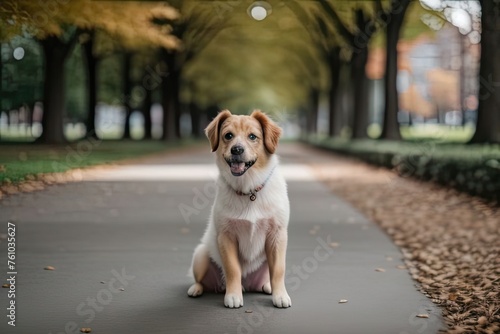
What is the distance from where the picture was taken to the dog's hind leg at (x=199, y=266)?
6441mm

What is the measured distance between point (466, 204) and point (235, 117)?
951cm

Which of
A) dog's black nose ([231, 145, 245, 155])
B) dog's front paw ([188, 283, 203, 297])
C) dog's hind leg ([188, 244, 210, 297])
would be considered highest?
dog's black nose ([231, 145, 245, 155])

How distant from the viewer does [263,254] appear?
6367 mm

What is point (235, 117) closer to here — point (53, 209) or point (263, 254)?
point (263, 254)

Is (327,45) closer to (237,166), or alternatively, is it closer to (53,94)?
(53,94)

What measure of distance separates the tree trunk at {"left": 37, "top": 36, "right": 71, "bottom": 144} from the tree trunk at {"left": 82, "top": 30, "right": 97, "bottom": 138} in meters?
5.08

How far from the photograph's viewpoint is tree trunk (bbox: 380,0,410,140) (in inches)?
1060

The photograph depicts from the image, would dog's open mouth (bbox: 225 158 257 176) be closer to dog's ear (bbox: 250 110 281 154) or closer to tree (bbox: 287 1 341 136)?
dog's ear (bbox: 250 110 281 154)

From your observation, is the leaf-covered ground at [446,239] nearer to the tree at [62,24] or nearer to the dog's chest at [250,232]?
the dog's chest at [250,232]

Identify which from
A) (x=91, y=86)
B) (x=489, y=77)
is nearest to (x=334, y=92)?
(x=91, y=86)

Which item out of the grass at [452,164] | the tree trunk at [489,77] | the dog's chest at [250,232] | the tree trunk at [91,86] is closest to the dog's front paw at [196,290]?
the dog's chest at [250,232]

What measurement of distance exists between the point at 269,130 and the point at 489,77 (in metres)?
14.3

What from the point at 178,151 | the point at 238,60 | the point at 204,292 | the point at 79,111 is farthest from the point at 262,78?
the point at 204,292

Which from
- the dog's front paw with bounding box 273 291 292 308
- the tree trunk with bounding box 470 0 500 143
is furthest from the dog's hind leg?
the tree trunk with bounding box 470 0 500 143
